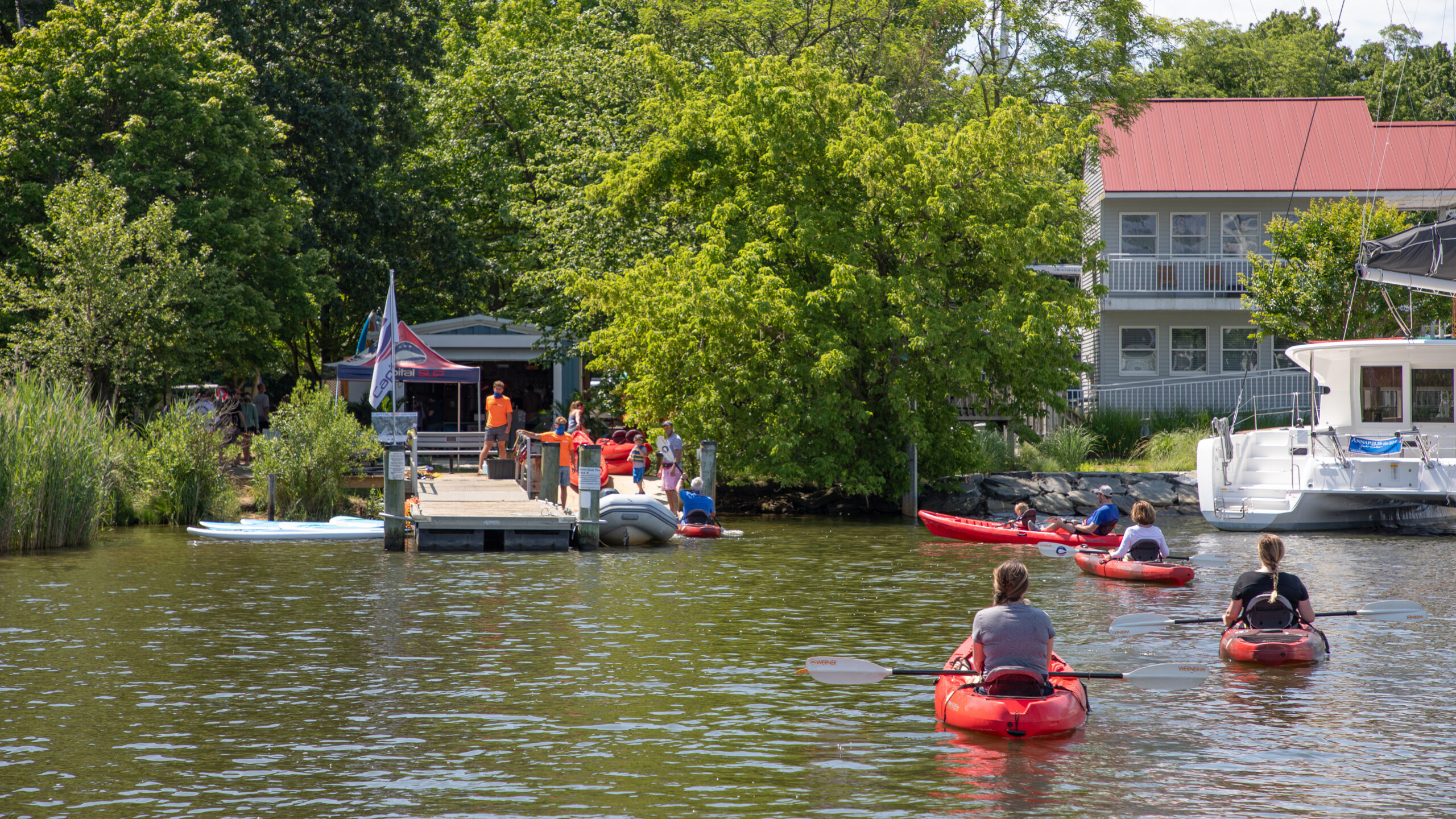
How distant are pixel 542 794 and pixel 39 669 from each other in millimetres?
6317

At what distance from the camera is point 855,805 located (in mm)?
8734

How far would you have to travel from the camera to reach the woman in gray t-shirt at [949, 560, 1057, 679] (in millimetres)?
10586

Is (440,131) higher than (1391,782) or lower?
higher

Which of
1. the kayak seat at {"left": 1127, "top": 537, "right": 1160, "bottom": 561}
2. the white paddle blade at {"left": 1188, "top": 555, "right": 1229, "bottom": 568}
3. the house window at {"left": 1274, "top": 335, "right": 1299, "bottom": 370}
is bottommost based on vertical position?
the white paddle blade at {"left": 1188, "top": 555, "right": 1229, "bottom": 568}

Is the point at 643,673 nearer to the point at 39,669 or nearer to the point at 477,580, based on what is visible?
the point at 39,669

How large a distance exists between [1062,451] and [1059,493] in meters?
2.63

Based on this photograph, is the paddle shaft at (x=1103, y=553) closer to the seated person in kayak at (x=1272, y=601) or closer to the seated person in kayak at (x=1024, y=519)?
the seated person in kayak at (x=1024, y=519)

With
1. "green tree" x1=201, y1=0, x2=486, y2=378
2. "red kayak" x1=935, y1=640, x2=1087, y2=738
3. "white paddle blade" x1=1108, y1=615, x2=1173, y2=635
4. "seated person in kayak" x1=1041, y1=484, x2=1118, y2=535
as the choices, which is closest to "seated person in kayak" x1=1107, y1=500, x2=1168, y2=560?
"seated person in kayak" x1=1041, y1=484, x2=1118, y2=535

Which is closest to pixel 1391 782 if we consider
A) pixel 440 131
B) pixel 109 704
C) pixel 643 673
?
pixel 643 673

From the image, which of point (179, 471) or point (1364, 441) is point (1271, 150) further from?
point (179, 471)

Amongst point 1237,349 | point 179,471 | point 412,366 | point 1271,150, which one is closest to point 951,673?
point 179,471

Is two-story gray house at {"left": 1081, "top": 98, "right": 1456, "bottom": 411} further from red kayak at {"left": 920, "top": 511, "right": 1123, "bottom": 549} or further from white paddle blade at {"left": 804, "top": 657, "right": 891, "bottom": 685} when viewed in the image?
white paddle blade at {"left": 804, "top": 657, "right": 891, "bottom": 685}

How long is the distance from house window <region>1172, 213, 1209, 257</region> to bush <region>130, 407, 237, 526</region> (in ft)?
94.8

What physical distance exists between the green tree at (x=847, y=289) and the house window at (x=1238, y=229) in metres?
12.8
